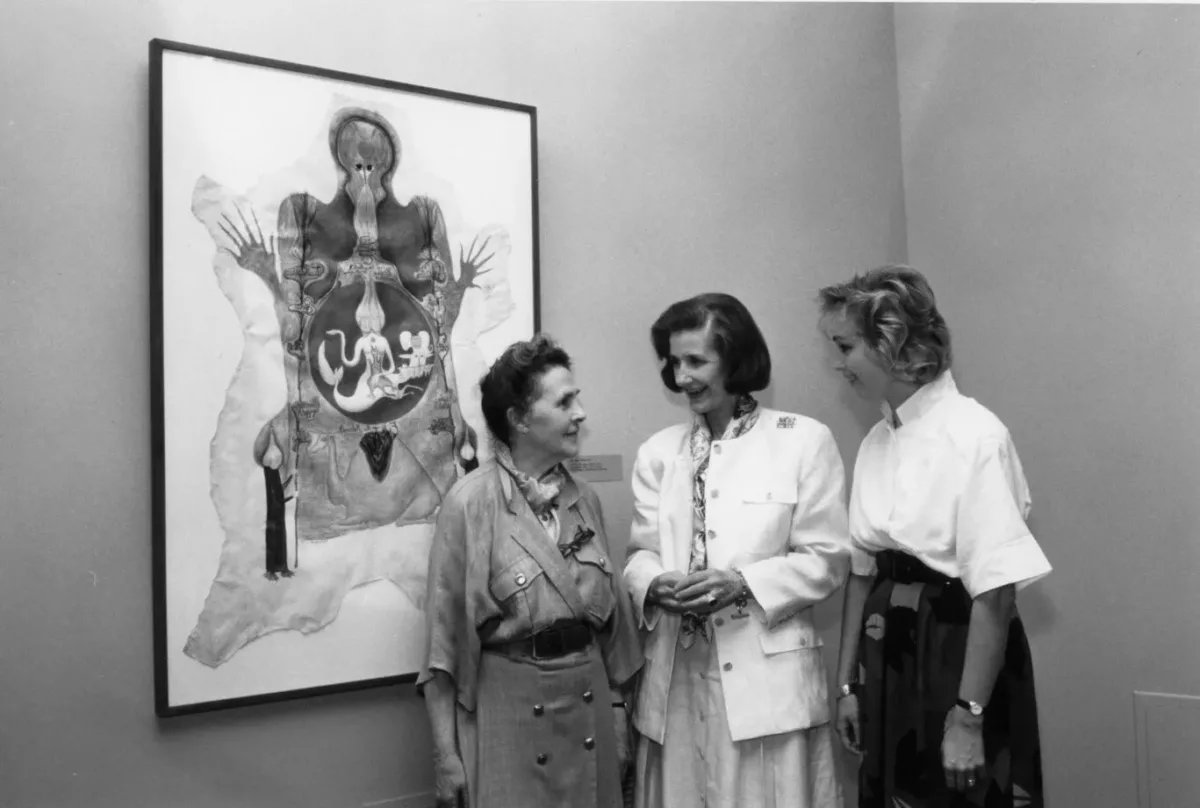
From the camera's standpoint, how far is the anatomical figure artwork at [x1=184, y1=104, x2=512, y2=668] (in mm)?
2160

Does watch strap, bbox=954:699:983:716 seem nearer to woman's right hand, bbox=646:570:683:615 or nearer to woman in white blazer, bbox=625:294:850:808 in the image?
woman in white blazer, bbox=625:294:850:808

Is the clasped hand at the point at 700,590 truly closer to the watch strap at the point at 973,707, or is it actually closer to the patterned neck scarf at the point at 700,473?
the patterned neck scarf at the point at 700,473

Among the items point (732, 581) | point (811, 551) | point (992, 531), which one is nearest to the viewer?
point (992, 531)

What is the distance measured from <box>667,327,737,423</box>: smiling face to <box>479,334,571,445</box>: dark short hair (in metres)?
0.26

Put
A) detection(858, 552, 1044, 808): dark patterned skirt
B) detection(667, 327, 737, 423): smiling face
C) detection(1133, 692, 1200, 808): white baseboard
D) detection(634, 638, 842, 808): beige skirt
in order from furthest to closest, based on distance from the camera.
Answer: detection(1133, 692, 1200, 808): white baseboard < detection(667, 327, 737, 423): smiling face < detection(634, 638, 842, 808): beige skirt < detection(858, 552, 1044, 808): dark patterned skirt

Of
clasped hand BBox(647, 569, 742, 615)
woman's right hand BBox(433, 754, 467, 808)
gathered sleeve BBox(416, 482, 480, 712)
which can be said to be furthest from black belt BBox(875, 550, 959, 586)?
woman's right hand BBox(433, 754, 467, 808)

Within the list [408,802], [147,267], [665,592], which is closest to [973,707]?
[665,592]

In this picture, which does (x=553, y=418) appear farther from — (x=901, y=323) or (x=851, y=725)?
(x=851, y=725)

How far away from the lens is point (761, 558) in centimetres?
226

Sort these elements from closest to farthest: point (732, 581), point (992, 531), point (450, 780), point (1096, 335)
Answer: point (992, 531) → point (450, 780) → point (732, 581) → point (1096, 335)

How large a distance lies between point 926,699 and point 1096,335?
1.38 meters

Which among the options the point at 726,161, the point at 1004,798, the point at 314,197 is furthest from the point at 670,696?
the point at 726,161

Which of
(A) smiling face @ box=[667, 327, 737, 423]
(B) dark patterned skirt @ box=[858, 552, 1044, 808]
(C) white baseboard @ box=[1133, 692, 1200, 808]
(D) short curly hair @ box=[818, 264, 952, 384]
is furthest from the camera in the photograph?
(C) white baseboard @ box=[1133, 692, 1200, 808]

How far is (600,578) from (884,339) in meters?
0.80
